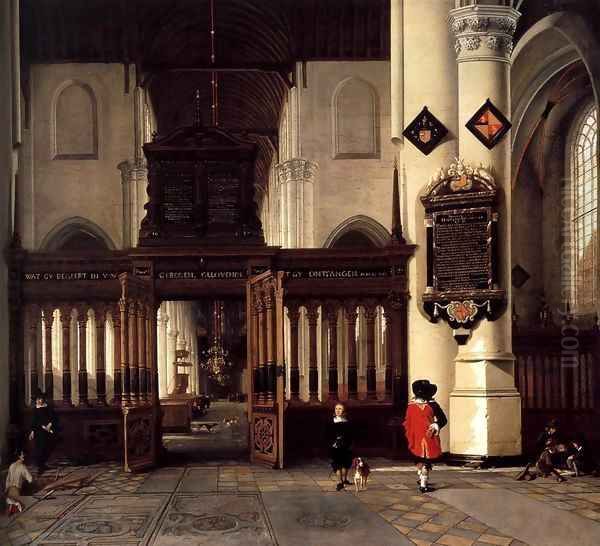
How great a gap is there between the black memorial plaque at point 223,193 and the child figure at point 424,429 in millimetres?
4319

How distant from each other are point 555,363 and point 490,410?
87.8 inches

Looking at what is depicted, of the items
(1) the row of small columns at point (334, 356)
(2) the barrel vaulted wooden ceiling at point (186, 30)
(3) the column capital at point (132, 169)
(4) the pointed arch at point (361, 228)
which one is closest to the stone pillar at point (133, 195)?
(3) the column capital at point (132, 169)

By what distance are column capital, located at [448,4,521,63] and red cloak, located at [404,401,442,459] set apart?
15.9 feet

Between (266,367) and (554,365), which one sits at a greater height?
(266,367)

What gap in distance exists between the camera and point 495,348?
425 inches

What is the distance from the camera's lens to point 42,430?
33.6 feet

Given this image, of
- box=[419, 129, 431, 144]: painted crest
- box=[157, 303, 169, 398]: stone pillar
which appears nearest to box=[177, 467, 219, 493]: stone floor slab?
box=[419, 129, 431, 144]: painted crest

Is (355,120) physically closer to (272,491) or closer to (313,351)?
(313,351)

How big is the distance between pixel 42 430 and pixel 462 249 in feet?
18.2

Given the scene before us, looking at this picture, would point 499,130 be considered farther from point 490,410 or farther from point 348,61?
point 348,61

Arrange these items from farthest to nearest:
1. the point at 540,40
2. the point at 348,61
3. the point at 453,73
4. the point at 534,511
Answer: the point at 348,61
the point at 540,40
the point at 453,73
the point at 534,511

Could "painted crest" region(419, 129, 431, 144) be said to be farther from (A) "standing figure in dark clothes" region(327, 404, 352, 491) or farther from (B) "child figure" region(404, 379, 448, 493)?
(A) "standing figure in dark clothes" region(327, 404, 352, 491)

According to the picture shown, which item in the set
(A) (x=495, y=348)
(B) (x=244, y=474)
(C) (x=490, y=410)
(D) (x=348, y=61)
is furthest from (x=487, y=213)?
(D) (x=348, y=61)

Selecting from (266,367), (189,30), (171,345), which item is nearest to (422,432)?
(266,367)
